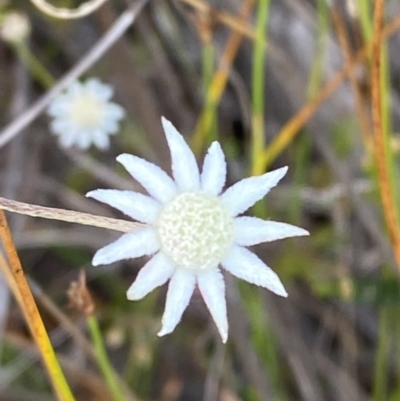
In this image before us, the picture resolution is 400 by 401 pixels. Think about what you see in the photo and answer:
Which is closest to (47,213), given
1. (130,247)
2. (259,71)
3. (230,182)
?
(130,247)

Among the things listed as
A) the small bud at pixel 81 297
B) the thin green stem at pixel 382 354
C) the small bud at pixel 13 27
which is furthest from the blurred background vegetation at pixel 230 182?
the small bud at pixel 81 297

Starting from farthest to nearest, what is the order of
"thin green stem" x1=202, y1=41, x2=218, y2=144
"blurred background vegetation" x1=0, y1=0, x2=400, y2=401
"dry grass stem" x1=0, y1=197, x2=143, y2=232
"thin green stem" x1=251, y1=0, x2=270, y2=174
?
1. "blurred background vegetation" x1=0, y1=0, x2=400, y2=401
2. "thin green stem" x1=202, y1=41, x2=218, y2=144
3. "thin green stem" x1=251, y1=0, x2=270, y2=174
4. "dry grass stem" x1=0, y1=197, x2=143, y2=232

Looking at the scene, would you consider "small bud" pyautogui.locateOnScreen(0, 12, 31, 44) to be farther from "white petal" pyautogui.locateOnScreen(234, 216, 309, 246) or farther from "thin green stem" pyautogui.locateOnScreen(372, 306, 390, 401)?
"thin green stem" pyautogui.locateOnScreen(372, 306, 390, 401)

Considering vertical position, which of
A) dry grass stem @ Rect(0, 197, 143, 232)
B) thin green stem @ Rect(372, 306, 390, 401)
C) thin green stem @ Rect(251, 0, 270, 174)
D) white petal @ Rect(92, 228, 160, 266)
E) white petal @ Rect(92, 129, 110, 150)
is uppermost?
white petal @ Rect(92, 129, 110, 150)

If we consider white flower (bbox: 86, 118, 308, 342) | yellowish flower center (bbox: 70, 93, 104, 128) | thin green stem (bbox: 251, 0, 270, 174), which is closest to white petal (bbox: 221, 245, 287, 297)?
white flower (bbox: 86, 118, 308, 342)

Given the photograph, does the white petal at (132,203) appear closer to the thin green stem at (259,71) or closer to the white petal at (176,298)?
the white petal at (176,298)

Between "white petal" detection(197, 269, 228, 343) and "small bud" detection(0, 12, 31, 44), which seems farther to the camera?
"small bud" detection(0, 12, 31, 44)

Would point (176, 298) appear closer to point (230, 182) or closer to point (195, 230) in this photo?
point (195, 230)

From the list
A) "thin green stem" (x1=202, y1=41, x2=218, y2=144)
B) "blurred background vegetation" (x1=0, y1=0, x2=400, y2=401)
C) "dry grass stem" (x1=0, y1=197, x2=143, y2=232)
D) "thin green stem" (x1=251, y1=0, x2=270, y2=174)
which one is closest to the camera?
"dry grass stem" (x1=0, y1=197, x2=143, y2=232)

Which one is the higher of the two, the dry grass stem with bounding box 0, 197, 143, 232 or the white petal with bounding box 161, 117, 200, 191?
the white petal with bounding box 161, 117, 200, 191
